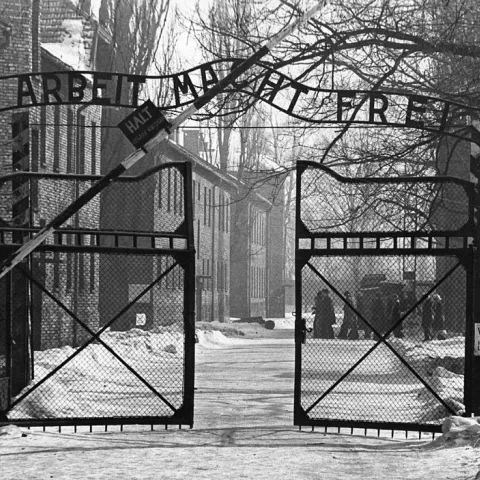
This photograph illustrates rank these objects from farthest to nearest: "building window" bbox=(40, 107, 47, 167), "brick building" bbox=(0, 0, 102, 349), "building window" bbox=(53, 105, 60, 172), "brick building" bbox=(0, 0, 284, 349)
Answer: "building window" bbox=(53, 105, 60, 172)
"building window" bbox=(40, 107, 47, 167)
"brick building" bbox=(0, 0, 102, 349)
"brick building" bbox=(0, 0, 284, 349)

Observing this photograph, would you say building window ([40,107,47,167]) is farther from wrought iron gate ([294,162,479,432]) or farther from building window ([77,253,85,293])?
wrought iron gate ([294,162,479,432])

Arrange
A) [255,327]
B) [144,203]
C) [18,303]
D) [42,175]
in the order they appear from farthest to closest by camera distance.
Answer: [255,327], [144,203], [18,303], [42,175]

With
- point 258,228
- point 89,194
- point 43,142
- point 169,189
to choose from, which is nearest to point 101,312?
point 169,189

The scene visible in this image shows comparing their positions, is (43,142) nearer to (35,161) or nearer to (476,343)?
(35,161)

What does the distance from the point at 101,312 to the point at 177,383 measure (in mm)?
21536

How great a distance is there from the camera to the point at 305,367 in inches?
1009

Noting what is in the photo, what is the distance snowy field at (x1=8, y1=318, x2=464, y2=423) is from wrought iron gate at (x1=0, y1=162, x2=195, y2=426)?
48 mm

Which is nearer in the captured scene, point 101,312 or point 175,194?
point 101,312

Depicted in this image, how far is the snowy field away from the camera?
14.5 m

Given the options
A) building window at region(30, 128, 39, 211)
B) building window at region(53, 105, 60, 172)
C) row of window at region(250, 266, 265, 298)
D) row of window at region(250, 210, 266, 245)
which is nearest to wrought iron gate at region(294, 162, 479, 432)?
building window at region(30, 128, 39, 211)

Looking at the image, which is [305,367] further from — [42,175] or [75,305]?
[42,175]

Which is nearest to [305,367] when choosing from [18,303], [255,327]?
[18,303]

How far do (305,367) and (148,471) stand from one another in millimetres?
16081

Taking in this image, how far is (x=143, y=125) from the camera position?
429 inches
